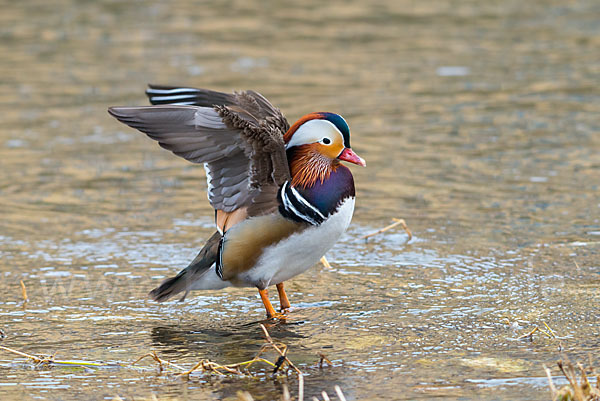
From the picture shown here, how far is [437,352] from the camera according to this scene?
201 inches

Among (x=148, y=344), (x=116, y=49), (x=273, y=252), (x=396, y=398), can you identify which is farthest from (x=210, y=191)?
(x=116, y=49)

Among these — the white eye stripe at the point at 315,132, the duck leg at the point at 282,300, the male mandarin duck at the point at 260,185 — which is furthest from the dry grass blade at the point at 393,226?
the white eye stripe at the point at 315,132

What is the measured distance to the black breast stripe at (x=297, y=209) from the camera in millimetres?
5470

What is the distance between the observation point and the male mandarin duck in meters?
5.36

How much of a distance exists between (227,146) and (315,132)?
21.2 inches

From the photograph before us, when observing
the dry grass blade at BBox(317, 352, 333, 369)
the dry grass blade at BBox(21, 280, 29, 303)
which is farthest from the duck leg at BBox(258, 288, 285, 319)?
the dry grass blade at BBox(21, 280, 29, 303)

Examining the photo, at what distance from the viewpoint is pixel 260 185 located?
18.5 ft

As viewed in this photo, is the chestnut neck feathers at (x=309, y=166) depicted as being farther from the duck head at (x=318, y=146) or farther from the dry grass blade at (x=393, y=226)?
the dry grass blade at (x=393, y=226)

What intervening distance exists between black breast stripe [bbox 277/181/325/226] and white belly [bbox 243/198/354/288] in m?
0.05

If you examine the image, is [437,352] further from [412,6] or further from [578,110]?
[412,6]

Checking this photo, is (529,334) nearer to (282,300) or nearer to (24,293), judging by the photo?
(282,300)

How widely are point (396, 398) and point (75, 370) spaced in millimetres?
1688

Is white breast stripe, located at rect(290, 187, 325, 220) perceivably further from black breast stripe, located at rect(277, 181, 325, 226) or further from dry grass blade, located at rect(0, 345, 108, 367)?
dry grass blade, located at rect(0, 345, 108, 367)

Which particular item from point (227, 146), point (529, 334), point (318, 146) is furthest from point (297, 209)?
point (529, 334)
